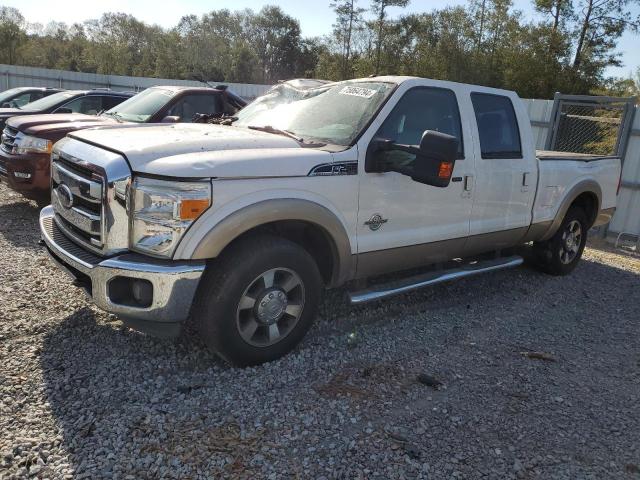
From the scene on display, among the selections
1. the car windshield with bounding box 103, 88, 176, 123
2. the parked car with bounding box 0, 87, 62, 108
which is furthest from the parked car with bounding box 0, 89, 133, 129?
the parked car with bounding box 0, 87, 62, 108

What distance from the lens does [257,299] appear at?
3428 millimetres

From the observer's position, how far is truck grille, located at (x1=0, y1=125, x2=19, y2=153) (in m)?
6.93

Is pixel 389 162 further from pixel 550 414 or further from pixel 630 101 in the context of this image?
pixel 630 101

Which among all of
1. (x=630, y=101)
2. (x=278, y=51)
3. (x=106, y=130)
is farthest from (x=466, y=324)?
(x=278, y=51)

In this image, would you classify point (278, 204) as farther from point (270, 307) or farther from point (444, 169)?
point (444, 169)

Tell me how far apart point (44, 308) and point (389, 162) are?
113 inches

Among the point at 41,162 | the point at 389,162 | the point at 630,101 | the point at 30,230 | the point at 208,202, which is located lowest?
the point at 30,230

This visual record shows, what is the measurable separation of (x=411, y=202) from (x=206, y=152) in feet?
5.47

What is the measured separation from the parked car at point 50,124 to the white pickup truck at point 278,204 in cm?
230

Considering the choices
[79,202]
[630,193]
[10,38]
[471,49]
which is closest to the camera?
[79,202]

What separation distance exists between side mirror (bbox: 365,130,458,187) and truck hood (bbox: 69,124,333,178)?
395mm

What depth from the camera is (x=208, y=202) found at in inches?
121

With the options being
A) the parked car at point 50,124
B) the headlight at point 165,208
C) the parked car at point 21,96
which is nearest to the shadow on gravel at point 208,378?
the headlight at point 165,208

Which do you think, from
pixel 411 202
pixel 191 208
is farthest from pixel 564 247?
pixel 191 208
